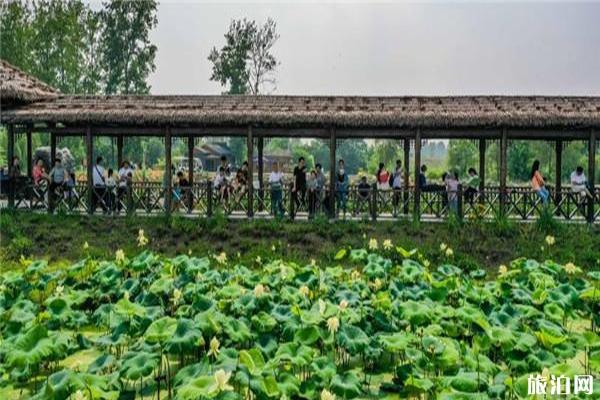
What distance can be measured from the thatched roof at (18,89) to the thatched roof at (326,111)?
245 mm

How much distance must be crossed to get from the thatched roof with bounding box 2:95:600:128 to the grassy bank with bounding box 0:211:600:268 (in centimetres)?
212

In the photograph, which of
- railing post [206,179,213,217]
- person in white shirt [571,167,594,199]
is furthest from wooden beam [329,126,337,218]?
person in white shirt [571,167,594,199]

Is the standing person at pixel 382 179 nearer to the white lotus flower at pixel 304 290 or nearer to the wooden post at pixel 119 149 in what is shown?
the wooden post at pixel 119 149

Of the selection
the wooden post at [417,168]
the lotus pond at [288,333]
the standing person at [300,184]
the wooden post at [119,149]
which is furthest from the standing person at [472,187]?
the wooden post at [119,149]

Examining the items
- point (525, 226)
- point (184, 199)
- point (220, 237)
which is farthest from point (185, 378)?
point (184, 199)

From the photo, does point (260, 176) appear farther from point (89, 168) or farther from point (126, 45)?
point (126, 45)

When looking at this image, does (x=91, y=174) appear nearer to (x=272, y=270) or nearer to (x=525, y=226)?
(x=272, y=270)

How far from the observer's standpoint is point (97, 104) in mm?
15562

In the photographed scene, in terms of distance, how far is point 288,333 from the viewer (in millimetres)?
6113

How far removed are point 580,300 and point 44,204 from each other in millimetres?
11852

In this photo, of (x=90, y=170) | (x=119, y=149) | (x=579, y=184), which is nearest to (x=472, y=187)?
(x=579, y=184)

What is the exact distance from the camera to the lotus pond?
4.97m

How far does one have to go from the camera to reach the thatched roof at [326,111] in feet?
45.5

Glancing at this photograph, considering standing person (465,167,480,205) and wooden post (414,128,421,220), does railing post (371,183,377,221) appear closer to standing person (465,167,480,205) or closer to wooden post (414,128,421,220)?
wooden post (414,128,421,220)
